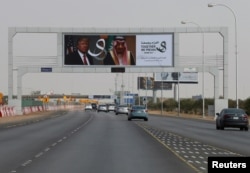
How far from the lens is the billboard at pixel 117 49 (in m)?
74.3

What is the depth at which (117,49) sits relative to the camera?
74375mm

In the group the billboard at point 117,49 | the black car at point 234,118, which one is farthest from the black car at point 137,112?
the black car at point 234,118

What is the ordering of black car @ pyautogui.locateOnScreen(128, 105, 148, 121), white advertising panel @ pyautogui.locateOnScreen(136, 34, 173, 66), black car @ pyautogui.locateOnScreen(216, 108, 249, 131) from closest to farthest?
black car @ pyautogui.locateOnScreen(216, 108, 249, 131), black car @ pyautogui.locateOnScreen(128, 105, 148, 121), white advertising panel @ pyautogui.locateOnScreen(136, 34, 173, 66)

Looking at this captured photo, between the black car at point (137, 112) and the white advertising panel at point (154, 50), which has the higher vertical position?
the white advertising panel at point (154, 50)

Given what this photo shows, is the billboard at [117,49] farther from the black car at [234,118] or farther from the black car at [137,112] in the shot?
the black car at [234,118]

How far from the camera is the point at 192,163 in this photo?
18469mm

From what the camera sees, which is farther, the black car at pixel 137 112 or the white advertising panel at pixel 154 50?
the white advertising panel at pixel 154 50

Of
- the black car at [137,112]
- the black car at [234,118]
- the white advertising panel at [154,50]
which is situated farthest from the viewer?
the white advertising panel at [154,50]

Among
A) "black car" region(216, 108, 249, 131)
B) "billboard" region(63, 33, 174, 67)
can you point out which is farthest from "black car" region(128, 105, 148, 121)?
"black car" region(216, 108, 249, 131)

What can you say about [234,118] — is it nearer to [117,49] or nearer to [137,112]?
[137,112]

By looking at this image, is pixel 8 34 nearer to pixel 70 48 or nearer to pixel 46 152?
pixel 70 48

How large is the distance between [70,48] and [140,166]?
57.3 metres

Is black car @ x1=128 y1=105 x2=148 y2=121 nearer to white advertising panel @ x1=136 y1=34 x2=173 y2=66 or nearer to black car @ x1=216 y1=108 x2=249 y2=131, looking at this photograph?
white advertising panel @ x1=136 y1=34 x2=173 y2=66

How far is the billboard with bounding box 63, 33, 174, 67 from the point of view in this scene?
74287 millimetres
